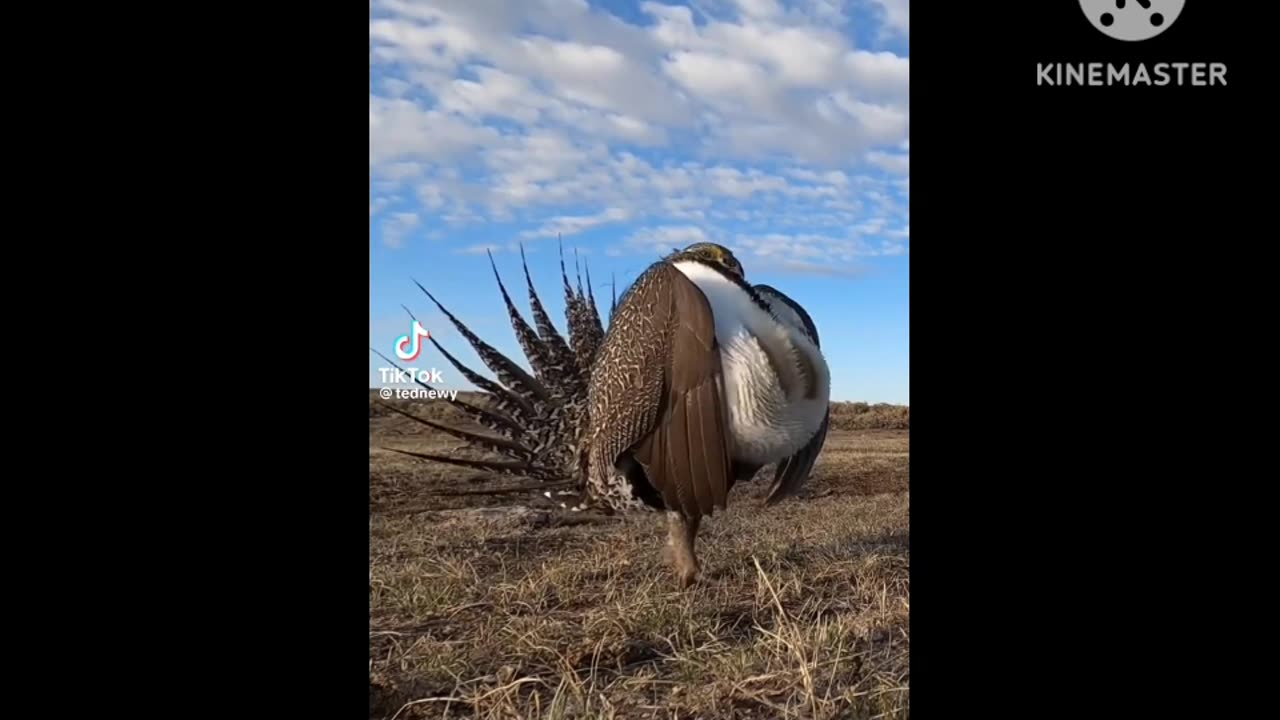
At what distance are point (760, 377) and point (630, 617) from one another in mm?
700

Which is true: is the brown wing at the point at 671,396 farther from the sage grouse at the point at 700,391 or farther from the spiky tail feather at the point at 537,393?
the spiky tail feather at the point at 537,393

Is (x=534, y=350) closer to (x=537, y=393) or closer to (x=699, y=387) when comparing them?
(x=537, y=393)

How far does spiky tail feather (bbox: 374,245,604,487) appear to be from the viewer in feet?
10.2

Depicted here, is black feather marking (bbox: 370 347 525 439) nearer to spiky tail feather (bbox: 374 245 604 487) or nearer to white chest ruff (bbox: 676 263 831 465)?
spiky tail feather (bbox: 374 245 604 487)

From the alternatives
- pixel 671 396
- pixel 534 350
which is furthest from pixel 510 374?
pixel 671 396

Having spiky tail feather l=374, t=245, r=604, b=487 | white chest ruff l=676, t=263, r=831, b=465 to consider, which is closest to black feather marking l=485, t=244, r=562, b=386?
spiky tail feather l=374, t=245, r=604, b=487

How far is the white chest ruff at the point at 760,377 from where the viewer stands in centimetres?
206

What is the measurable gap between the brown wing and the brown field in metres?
0.28

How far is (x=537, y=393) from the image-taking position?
318 cm

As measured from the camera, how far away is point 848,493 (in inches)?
172

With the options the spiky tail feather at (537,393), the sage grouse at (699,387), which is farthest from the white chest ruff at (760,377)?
the spiky tail feather at (537,393)

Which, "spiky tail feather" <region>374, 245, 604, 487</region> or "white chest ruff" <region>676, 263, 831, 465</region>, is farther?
"spiky tail feather" <region>374, 245, 604, 487</region>

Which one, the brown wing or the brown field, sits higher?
the brown wing
